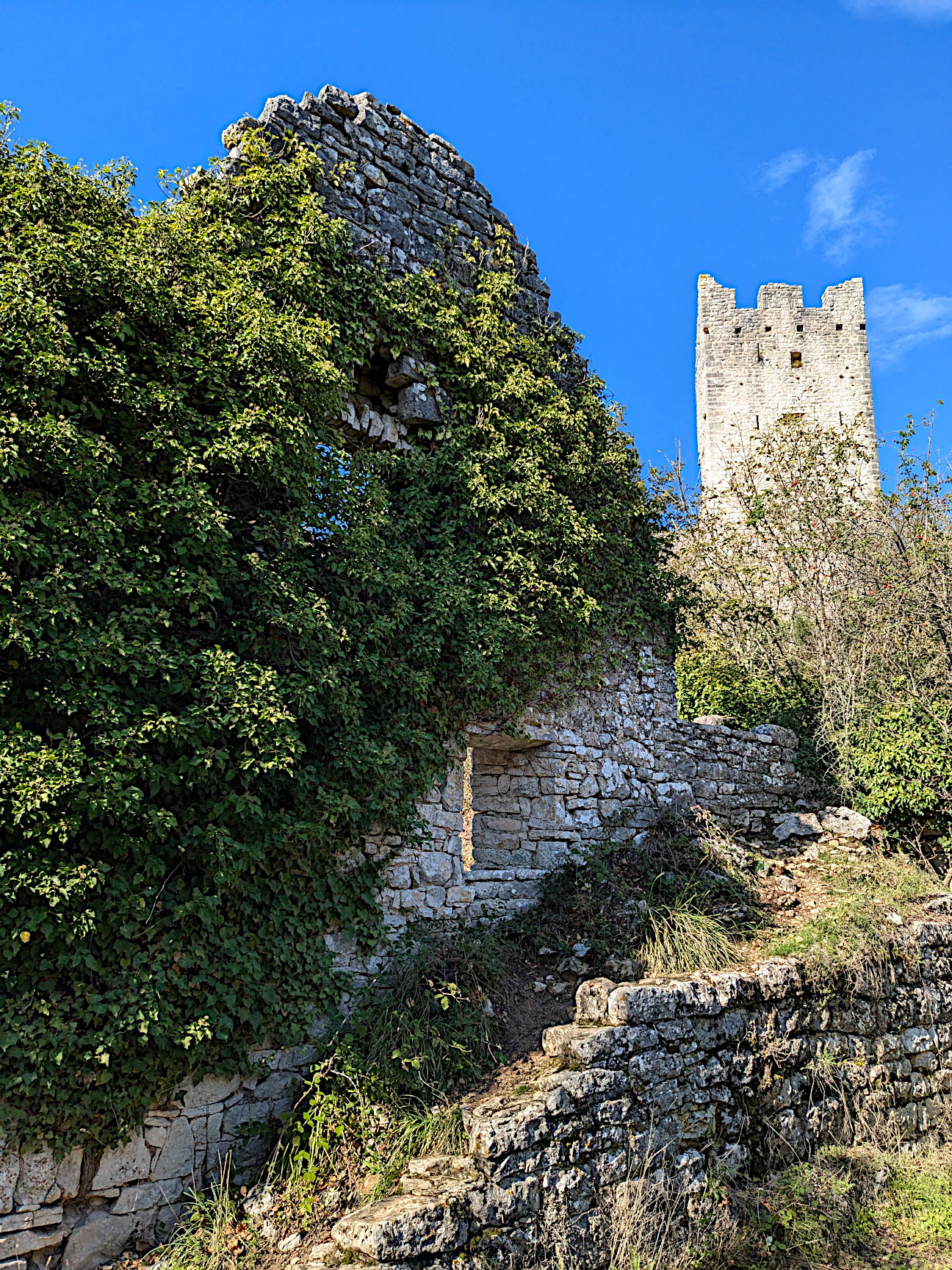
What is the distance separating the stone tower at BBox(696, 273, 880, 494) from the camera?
23906 mm

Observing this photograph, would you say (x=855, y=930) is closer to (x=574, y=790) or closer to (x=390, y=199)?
(x=574, y=790)

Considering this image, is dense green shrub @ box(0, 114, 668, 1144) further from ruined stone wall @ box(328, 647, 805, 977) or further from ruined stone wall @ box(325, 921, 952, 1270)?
ruined stone wall @ box(325, 921, 952, 1270)

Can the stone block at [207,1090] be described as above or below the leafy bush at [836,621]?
below

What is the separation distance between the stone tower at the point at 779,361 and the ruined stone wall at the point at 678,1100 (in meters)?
20.0

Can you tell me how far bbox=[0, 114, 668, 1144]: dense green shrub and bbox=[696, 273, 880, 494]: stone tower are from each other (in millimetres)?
19867

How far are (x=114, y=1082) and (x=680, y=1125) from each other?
2.88m

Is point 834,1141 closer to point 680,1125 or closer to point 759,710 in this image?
point 680,1125

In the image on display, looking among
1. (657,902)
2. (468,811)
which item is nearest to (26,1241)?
(468,811)

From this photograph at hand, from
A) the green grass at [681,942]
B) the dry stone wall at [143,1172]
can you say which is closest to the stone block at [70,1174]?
the dry stone wall at [143,1172]

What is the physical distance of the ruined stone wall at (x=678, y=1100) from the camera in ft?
11.6

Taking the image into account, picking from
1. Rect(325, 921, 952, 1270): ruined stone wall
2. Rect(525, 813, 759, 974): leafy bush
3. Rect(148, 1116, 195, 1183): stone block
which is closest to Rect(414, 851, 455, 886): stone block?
Rect(525, 813, 759, 974): leafy bush

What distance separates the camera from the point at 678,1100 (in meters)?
4.41

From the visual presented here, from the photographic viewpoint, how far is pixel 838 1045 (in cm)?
523

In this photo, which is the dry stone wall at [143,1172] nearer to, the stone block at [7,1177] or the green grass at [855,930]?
the stone block at [7,1177]
